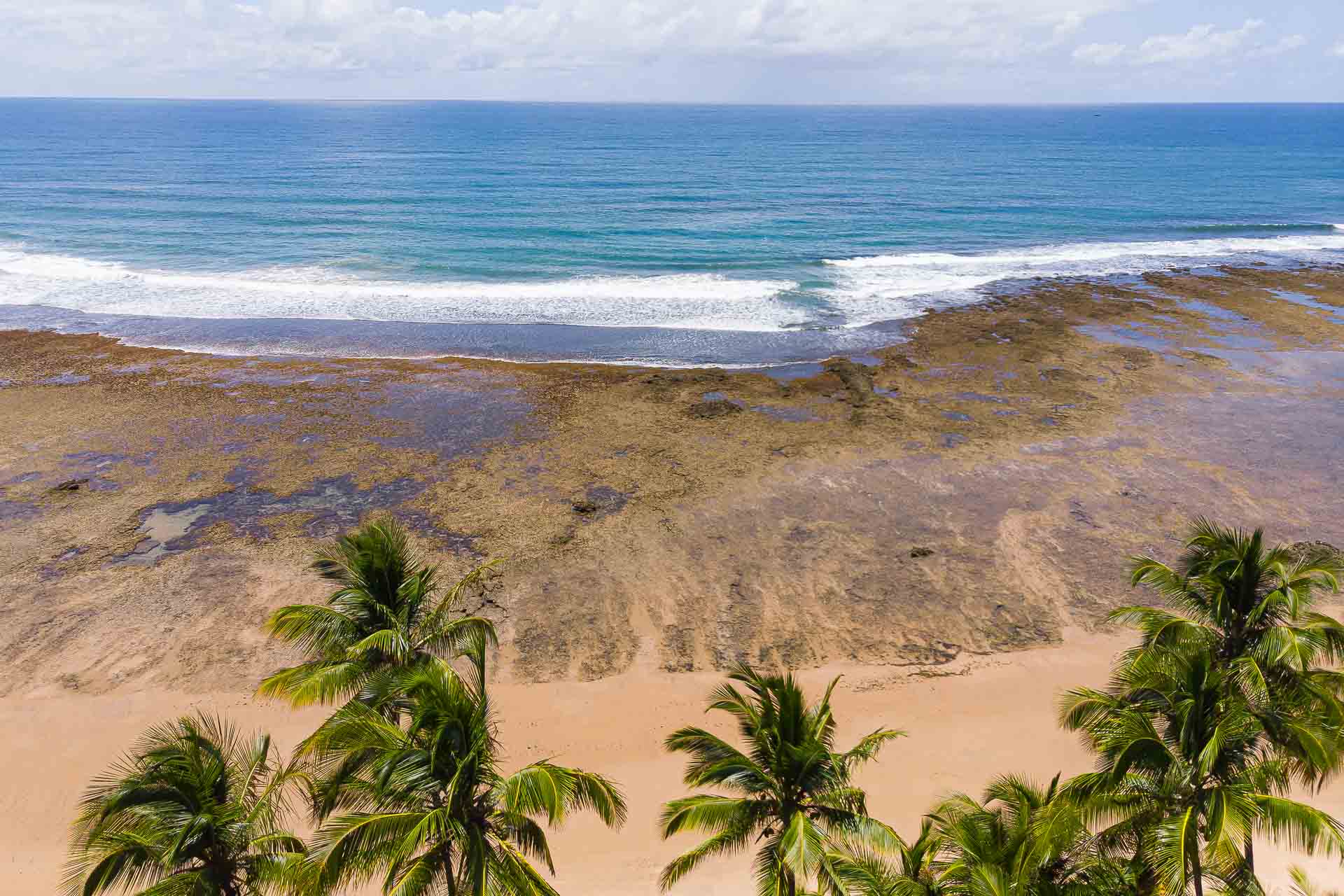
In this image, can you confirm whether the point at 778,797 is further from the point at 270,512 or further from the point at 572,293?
the point at 572,293

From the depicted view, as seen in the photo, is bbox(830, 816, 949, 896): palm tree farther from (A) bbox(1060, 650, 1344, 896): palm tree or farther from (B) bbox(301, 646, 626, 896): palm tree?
(B) bbox(301, 646, 626, 896): palm tree

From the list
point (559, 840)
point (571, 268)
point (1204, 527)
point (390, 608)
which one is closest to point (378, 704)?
point (390, 608)

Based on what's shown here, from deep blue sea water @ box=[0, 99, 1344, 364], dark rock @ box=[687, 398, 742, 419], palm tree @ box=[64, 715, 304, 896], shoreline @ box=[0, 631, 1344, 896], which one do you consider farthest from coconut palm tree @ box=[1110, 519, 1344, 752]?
deep blue sea water @ box=[0, 99, 1344, 364]

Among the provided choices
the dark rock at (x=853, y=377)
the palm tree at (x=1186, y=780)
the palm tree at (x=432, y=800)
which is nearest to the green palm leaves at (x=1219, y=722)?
the palm tree at (x=1186, y=780)

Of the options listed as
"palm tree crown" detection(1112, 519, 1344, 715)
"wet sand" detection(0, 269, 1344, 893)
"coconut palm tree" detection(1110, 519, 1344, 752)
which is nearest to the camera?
"coconut palm tree" detection(1110, 519, 1344, 752)

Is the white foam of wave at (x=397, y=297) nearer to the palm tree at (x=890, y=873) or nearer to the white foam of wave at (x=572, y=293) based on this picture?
the white foam of wave at (x=572, y=293)
